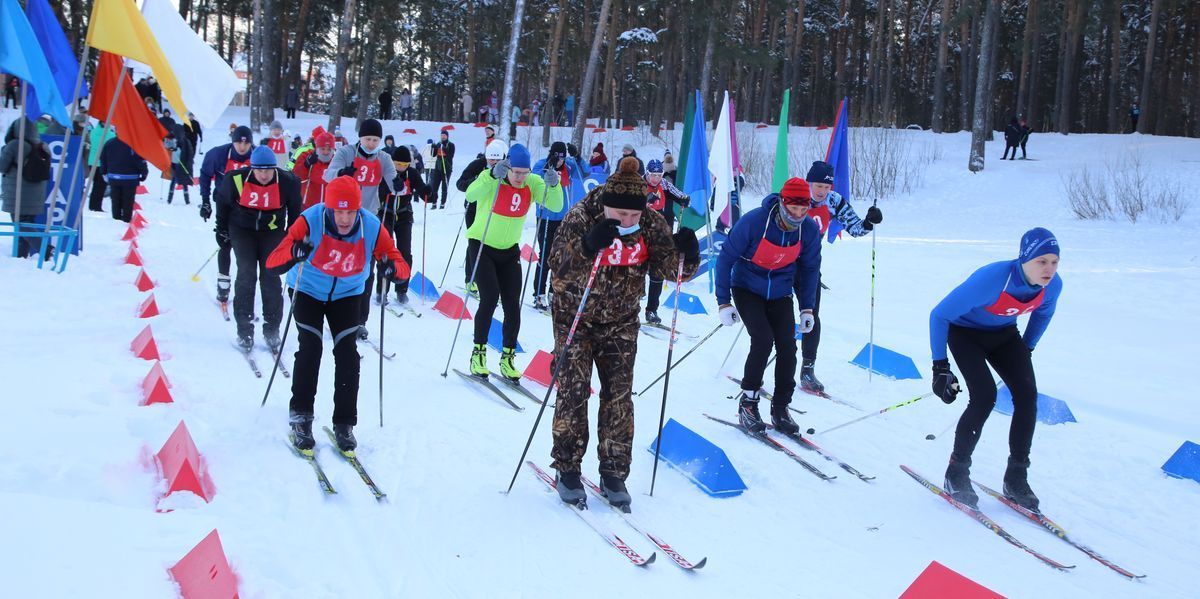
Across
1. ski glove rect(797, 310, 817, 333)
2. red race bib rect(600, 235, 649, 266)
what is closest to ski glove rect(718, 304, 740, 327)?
ski glove rect(797, 310, 817, 333)

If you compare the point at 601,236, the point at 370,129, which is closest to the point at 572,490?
the point at 601,236

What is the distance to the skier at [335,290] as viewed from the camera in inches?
203

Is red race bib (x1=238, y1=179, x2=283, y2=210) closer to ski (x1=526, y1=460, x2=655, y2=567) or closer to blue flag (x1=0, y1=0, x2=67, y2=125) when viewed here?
blue flag (x1=0, y1=0, x2=67, y2=125)

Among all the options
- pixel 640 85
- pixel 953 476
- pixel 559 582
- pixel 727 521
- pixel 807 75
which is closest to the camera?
pixel 559 582

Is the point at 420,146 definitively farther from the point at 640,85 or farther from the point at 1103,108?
the point at 1103,108

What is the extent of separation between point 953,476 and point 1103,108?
46567mm

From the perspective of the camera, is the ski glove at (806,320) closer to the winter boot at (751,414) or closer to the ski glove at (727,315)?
the winter boot at (751,414)

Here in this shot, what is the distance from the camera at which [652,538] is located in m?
4.32

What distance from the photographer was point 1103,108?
44.7 meters

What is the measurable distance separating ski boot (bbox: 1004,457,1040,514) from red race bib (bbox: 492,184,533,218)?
13.2ft

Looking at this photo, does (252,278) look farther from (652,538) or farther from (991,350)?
(991,350)

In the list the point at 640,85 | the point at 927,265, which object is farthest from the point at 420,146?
the point at 927,265

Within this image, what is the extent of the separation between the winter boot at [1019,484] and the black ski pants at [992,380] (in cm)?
4

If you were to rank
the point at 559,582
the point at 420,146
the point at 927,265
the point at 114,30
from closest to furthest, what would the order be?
the point at 559,582
the point at 114,30
the point at 927,265
the point at 420,146
